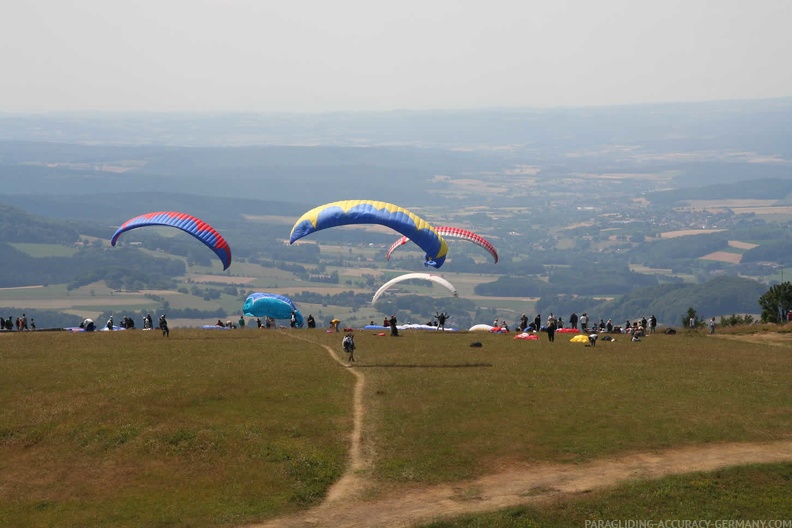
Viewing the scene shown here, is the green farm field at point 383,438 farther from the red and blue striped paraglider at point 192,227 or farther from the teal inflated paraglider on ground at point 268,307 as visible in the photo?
the teal inflated paraglider on ground at point 268,307

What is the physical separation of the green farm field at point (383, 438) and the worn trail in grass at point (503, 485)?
3.6 inches

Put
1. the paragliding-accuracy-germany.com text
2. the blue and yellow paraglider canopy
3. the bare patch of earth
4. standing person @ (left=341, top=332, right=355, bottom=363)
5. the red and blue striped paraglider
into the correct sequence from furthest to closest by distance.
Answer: the red and blue striped paraglider < the blue and yellow paraglider canopy < standing person @ (left=341, top=332, right=355, bottom=363) < the bare patch of earth < the paragliding-accuracy-germany.com text

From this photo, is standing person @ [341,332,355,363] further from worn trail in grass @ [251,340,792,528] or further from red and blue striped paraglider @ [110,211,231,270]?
red and blue striped paraglider @ [110,211,231,270]

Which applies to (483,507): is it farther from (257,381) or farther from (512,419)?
(257,381)

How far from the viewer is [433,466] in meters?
34.9

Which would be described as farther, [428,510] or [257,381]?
[257,381]

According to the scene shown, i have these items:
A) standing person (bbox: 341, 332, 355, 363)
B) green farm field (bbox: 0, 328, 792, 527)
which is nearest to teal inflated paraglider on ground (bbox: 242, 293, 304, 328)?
green farm field (bbox: 0, 328, 792, 527)

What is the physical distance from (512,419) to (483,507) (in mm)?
8359

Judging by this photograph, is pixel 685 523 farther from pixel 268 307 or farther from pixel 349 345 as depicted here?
pixel 268 307

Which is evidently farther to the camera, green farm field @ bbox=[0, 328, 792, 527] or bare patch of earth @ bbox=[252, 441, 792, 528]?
green farm field @ bbox=[0, 328, 792, 527]

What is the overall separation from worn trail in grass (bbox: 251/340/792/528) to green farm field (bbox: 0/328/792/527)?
0.09 metres

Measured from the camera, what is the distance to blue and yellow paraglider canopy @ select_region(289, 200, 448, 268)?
57.5 metres

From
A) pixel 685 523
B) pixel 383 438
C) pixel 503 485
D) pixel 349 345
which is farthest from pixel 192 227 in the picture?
pixel 685 523

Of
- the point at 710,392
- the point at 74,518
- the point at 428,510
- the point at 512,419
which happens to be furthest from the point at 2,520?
the point at 710,392
